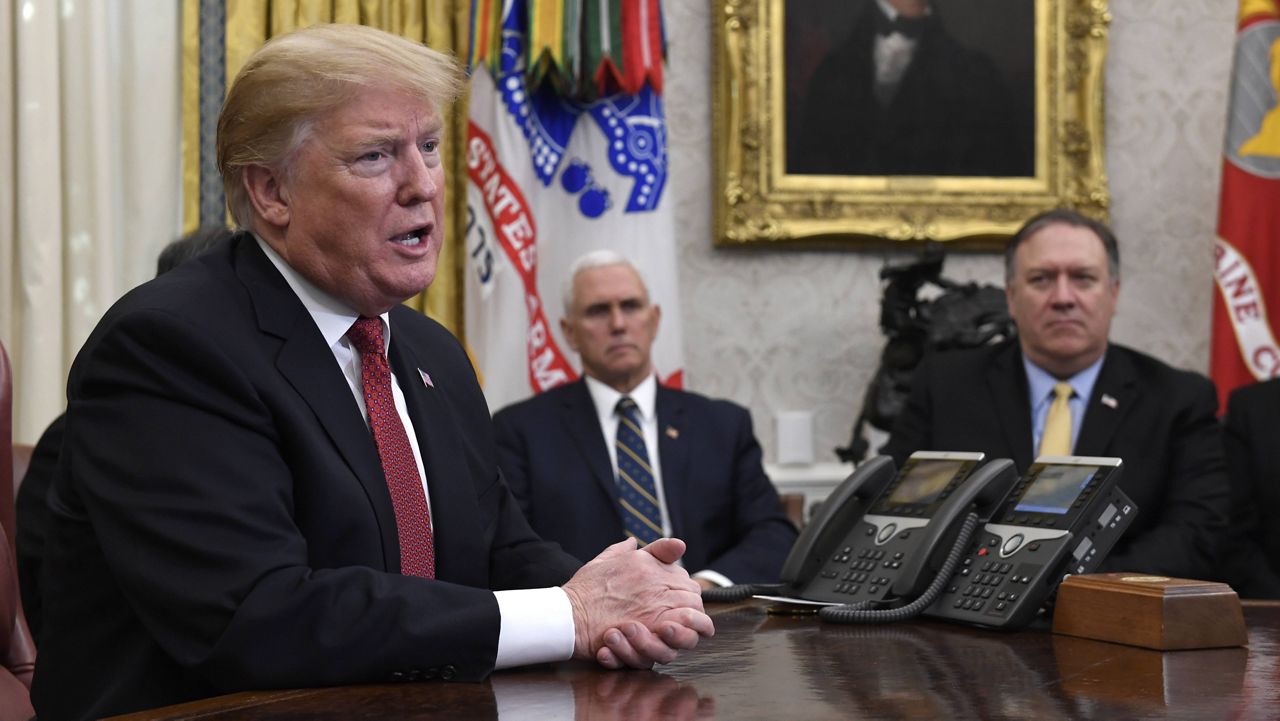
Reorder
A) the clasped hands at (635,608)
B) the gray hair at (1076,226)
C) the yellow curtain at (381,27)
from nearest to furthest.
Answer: the clasped hands at (635,608)
the gray hair at (1076,226)
the yellow curtain at (381,27)

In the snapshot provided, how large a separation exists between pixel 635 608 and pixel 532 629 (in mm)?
143

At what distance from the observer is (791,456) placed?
574cm

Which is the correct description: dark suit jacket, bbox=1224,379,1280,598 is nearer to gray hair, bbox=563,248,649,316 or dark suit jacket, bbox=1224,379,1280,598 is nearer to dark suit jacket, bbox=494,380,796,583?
dark suit jacket, bbox=494,380,796,583

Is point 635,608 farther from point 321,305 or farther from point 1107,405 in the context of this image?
point 1107,405

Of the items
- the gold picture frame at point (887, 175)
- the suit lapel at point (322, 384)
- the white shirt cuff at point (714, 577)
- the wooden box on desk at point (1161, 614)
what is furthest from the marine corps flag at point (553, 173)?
the wooden box on desk at point (1161, 614)

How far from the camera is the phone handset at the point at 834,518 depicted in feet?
7.97

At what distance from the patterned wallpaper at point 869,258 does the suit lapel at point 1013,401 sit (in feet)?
5.63

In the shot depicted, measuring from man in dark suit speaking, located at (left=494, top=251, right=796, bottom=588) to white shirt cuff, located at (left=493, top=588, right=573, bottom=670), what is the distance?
246 centimetres

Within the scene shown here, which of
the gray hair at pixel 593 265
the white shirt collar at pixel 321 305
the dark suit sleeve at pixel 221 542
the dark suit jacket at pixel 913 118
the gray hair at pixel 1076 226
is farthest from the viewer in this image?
the dark suit jacket at pixel 913 118

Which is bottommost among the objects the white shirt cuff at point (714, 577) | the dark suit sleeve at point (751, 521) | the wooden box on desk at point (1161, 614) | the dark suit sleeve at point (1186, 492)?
the white shirt cuff at point (714, 577)

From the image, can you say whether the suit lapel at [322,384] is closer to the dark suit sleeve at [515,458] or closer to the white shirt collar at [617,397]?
the dark suit sleeve at [515,458]

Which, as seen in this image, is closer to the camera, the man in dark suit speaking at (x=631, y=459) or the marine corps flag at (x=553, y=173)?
the man in dark suit speaking at (x=631, y=459)

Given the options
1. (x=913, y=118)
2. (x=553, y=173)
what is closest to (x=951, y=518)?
(x=553, y=173)

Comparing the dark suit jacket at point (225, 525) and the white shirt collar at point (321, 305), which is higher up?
the white shirt collar at point (321, 305)
